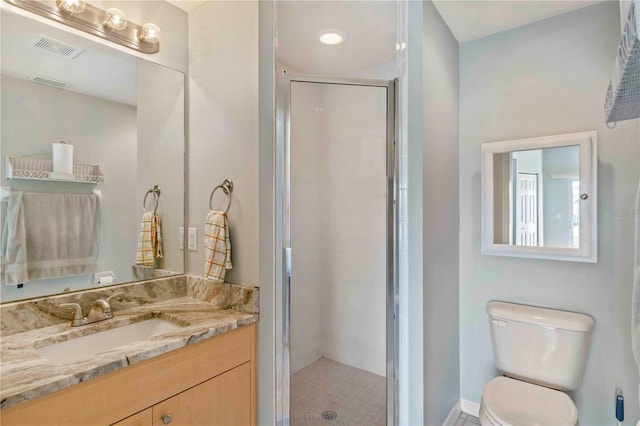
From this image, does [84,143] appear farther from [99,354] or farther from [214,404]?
[214,404]

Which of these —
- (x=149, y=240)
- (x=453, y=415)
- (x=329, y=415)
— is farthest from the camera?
(x=453, y=415)

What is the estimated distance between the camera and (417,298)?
5.22ft

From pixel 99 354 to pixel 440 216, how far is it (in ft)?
5.32

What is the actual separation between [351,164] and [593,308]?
4.87ft

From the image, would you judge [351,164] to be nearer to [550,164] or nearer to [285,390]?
[550,164]

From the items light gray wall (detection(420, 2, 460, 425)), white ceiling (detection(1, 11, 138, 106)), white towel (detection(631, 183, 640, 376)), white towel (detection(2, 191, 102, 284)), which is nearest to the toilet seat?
light gray wall (detection(420, 2, 460, 425))

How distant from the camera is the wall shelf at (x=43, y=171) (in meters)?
1.21

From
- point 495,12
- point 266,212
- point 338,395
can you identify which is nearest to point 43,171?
point 266,212

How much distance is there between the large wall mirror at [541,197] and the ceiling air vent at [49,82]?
83.1 inches

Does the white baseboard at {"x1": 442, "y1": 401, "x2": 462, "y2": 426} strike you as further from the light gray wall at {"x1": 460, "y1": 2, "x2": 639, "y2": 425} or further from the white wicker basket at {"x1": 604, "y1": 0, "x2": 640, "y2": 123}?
the white wicker basket at {"x1": 604, "y1": 0, "x2": 640, "y2": 123}

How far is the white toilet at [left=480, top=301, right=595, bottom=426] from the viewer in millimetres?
1473

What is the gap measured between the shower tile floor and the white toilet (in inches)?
20.3

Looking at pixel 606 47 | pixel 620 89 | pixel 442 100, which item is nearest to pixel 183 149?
pixel 442 100

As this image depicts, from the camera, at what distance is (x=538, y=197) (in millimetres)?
1807
